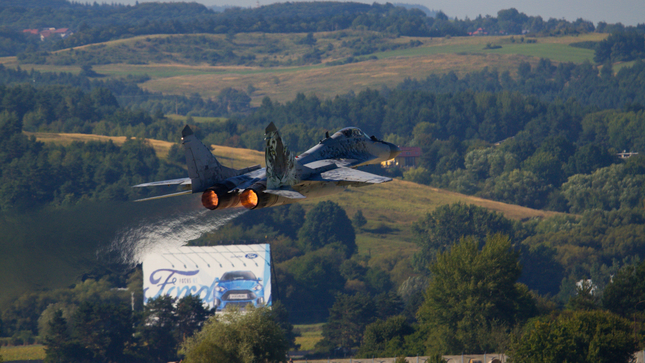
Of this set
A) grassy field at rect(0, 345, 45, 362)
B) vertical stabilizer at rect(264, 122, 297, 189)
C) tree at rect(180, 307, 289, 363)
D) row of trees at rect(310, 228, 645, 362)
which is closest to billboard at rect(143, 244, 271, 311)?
row of trees at rect(310, 228, 645, 362)

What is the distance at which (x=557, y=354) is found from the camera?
279ft

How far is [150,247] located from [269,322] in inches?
510

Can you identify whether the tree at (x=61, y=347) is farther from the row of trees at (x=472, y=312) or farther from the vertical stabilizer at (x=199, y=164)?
the vertical stabilizer at (x=199, y=164)

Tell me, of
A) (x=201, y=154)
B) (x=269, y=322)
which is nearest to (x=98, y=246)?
(x=269, y=322)

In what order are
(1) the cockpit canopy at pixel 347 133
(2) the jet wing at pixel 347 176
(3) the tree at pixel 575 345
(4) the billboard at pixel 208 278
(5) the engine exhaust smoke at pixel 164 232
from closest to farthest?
1. (2) the jet wing at pixel 347 176
2. (1) the cockpit canopy at pixel 347 133
3. (5) the engine exhaust smoke at pixel 164 232
4. (3) the tree at pixel 575 345
5. (4) the billboard at pixel 208 278

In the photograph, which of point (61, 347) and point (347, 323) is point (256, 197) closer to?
point (61, 347)

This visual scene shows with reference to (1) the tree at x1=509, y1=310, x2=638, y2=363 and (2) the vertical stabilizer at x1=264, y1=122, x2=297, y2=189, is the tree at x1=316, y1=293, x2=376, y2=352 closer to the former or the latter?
(1) the tree at x1=509, y1=310, x2=638, y2=363

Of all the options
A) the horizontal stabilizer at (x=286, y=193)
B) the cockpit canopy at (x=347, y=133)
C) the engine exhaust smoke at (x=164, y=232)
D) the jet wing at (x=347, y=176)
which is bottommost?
the engine exhaust smoke at (x=164, y=232)

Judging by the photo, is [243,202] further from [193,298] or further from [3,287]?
[193,298]

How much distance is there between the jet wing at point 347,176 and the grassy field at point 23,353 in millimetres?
100675

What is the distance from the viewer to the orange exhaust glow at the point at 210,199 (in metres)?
39.3

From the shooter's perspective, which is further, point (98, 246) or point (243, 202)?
point (98, 246)

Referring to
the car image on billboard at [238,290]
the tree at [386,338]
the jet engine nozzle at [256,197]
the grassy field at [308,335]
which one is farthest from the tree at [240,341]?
the grassy field at [308,335]

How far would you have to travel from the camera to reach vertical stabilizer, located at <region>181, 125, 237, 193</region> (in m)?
39.0
